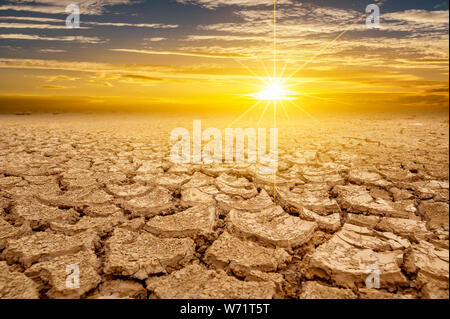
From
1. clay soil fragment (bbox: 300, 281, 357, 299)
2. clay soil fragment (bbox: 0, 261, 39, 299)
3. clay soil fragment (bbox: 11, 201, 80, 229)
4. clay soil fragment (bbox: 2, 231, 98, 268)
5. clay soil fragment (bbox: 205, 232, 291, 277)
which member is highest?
clay soil fragment (bbox: 11, 201, 80, 229)

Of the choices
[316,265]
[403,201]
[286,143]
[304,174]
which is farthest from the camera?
[286,143]

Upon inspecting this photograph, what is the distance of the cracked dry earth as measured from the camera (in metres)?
1.08

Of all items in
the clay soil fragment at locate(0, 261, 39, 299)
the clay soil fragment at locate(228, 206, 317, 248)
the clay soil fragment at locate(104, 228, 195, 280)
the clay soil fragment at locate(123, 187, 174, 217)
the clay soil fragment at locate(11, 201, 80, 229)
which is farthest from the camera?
the clay soil fragment at locate(123, 187, 174, 217)

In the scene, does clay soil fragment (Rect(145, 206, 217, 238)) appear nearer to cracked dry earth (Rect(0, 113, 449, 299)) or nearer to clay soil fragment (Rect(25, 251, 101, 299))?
cracked dry earth (Rect(0, 113, 449, 299))

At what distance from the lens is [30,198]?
6.07ft

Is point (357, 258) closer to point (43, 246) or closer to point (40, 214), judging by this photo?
point (43, 246)

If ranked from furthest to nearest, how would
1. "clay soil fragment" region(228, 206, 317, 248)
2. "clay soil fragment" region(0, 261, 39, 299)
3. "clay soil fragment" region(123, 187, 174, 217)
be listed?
"clay soil fragment" region(123, 187, 174, 217) < "clay soil fragment" region(228, 206, 317, 248) < "clay soil fragment" region(0, 261, 39, 299)

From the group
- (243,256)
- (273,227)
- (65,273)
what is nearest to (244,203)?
(273,227)

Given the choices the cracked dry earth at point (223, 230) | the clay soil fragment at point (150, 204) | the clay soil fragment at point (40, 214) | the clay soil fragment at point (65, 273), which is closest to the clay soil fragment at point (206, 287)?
the cracked dry earth at point (223, 230)

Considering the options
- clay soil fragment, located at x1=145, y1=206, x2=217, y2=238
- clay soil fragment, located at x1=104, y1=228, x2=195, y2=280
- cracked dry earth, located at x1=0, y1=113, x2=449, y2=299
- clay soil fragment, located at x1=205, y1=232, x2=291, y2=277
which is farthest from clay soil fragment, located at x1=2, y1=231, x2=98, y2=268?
clay soil fragment, located at x1=205, y1=232, x2=291, y2=277
